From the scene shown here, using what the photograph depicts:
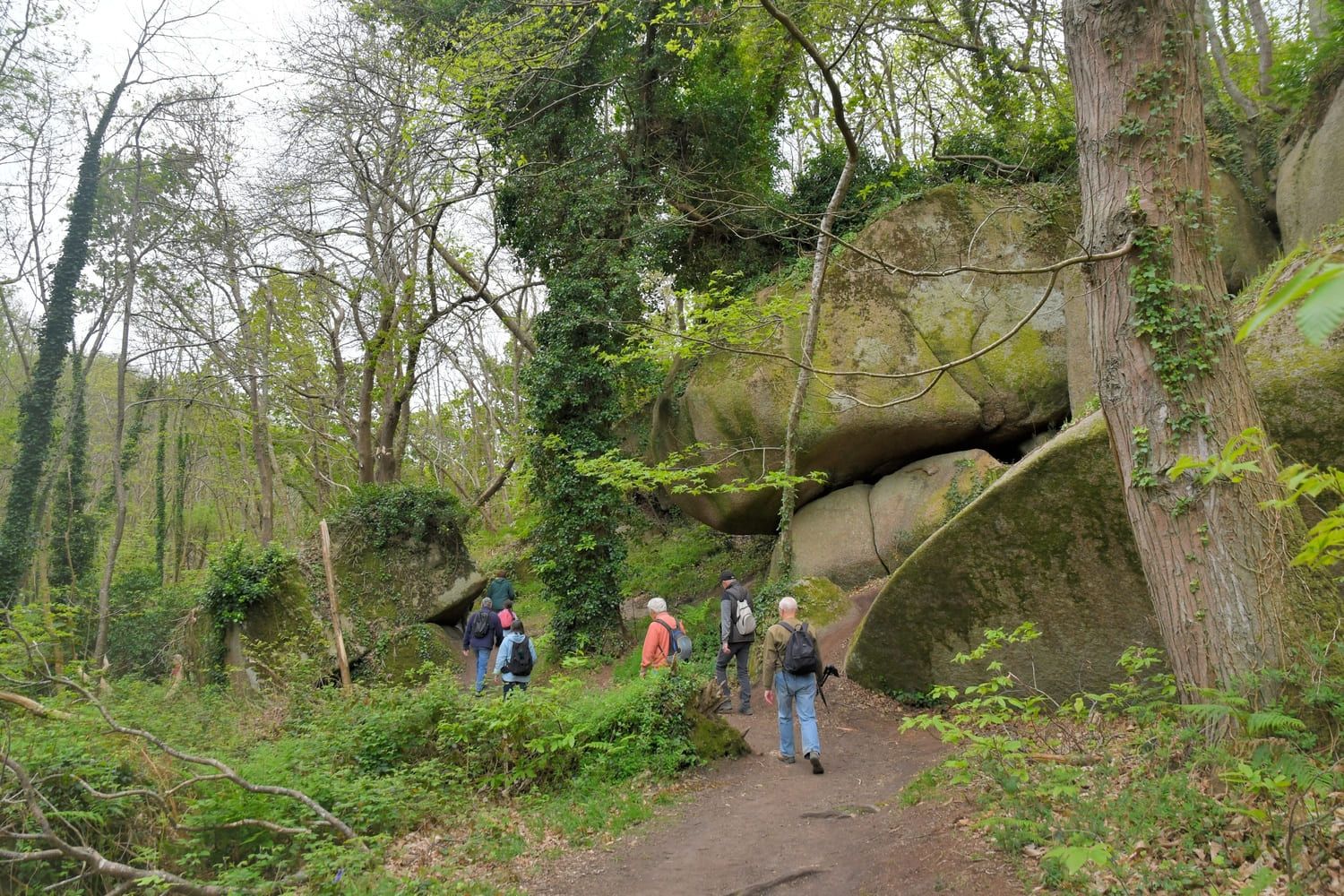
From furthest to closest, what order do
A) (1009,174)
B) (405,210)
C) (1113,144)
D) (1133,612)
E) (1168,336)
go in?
(405,210), (1009,174), (1133,612), (1113,144), (1168,336)

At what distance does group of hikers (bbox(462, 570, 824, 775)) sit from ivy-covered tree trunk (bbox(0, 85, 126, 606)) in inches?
483

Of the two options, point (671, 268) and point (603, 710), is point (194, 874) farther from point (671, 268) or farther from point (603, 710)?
point (671, 268)

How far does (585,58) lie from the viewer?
1662 cm

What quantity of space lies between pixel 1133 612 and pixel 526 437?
11624mm

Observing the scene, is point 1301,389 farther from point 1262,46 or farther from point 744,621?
point 1262,46

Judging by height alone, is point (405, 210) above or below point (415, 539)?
above

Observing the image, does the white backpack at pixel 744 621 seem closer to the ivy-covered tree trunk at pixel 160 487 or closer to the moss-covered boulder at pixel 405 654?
the moss-covered boulder at pixel 405 654

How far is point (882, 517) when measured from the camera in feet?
46.7

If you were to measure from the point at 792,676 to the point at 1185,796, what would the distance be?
369cm

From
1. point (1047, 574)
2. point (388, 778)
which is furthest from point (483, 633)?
point (1047, 574)

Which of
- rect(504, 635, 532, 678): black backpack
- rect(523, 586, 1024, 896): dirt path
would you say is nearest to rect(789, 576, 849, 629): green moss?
rect(523, 586, 1024, 896): dirt path

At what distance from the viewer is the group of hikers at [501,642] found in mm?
9539

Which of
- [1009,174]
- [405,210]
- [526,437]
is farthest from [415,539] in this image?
[1009,174]

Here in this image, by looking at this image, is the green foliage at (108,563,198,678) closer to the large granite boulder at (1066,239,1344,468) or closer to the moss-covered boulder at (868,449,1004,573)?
the moss-covered boulder at (868,449,1004,573)
